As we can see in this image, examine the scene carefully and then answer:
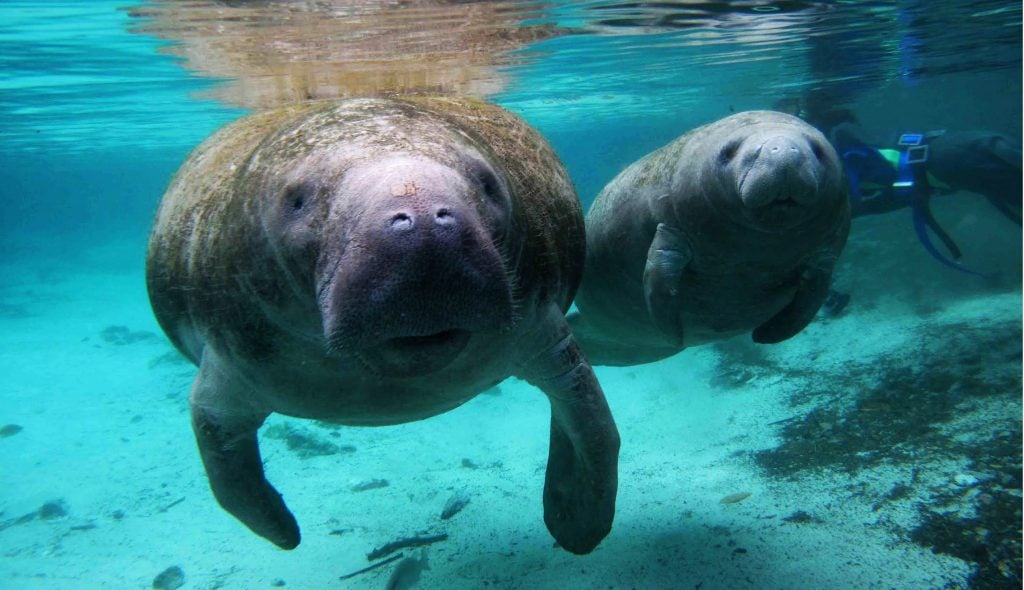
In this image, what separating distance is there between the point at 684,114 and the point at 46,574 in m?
33.8

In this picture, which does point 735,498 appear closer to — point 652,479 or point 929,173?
point 652,479

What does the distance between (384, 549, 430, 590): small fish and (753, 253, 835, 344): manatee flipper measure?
131 inches

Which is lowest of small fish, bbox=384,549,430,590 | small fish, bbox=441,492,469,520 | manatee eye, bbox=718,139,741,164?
small fish, bbox=441,492,469,520

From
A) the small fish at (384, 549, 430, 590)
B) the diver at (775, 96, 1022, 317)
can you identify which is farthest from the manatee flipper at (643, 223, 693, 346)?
the diver at (775, 96, 1022, 317)

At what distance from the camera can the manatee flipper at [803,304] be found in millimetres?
4531

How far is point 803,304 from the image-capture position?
4.72m

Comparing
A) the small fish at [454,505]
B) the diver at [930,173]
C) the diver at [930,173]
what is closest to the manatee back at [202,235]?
the small fish at [454,505]

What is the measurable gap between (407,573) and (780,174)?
13.6 feet

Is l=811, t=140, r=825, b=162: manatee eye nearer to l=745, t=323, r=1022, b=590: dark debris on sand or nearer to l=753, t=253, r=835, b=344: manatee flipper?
l=753, t=253, r=835, b=344: manatee flipper

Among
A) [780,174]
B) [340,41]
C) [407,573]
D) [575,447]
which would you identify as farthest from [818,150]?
[340,41]

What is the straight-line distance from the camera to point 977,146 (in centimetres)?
878

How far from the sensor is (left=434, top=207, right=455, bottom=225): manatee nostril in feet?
5.96

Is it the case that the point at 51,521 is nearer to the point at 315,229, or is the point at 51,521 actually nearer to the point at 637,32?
the point at 315,229

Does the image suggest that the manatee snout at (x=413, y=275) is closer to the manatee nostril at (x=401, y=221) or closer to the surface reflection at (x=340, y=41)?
the manatee nostril at (x=401, y=221)
